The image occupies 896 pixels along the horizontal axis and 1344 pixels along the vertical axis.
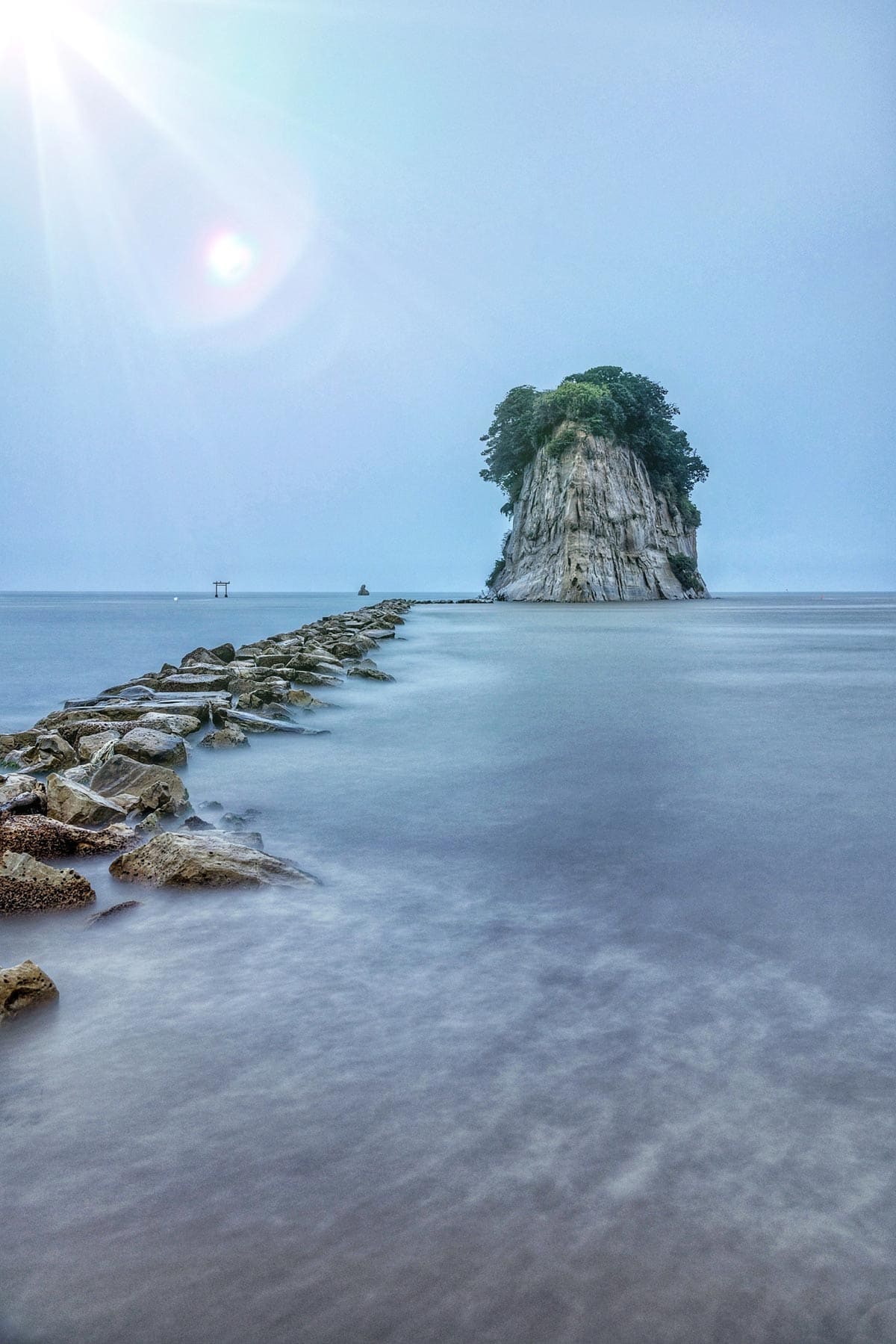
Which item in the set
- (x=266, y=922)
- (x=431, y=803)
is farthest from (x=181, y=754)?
(x=266, y=922)

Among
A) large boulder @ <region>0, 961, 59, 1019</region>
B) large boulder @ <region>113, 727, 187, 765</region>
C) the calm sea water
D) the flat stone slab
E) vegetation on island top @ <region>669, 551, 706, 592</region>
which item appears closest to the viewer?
the calm sea water

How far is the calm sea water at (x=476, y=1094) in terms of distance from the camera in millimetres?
1484

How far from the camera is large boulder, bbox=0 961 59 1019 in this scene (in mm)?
2518

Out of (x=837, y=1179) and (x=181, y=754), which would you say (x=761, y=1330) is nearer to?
(x=837, y=1179)

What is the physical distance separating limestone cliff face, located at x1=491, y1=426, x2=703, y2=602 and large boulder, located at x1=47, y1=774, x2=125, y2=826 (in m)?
50.0

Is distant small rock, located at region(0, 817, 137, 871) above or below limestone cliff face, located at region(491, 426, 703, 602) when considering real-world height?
below

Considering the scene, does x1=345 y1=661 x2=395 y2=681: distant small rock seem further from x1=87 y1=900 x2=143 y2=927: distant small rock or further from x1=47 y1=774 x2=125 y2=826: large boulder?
x1=87 y1=900 x2=143 y2=927: distant small rock

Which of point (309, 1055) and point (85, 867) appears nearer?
point (309, 1055)

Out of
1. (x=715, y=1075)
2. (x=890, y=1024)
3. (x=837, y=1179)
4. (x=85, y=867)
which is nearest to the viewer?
(x=837, y=1179)

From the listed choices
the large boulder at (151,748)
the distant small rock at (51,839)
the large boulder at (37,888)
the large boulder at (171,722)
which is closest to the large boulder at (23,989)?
the large boulder at (37,888)

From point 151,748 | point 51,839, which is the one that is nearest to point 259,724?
point 151,748

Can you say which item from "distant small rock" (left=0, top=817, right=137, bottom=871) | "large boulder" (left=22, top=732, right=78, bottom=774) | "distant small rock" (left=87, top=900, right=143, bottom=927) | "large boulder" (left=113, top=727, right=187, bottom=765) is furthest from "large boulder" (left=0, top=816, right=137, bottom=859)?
"large boulder" (left=22, top=732, right=78, bottom=774)

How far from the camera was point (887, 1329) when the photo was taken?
141 centimetres

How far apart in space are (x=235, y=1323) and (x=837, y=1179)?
1.12 meters
